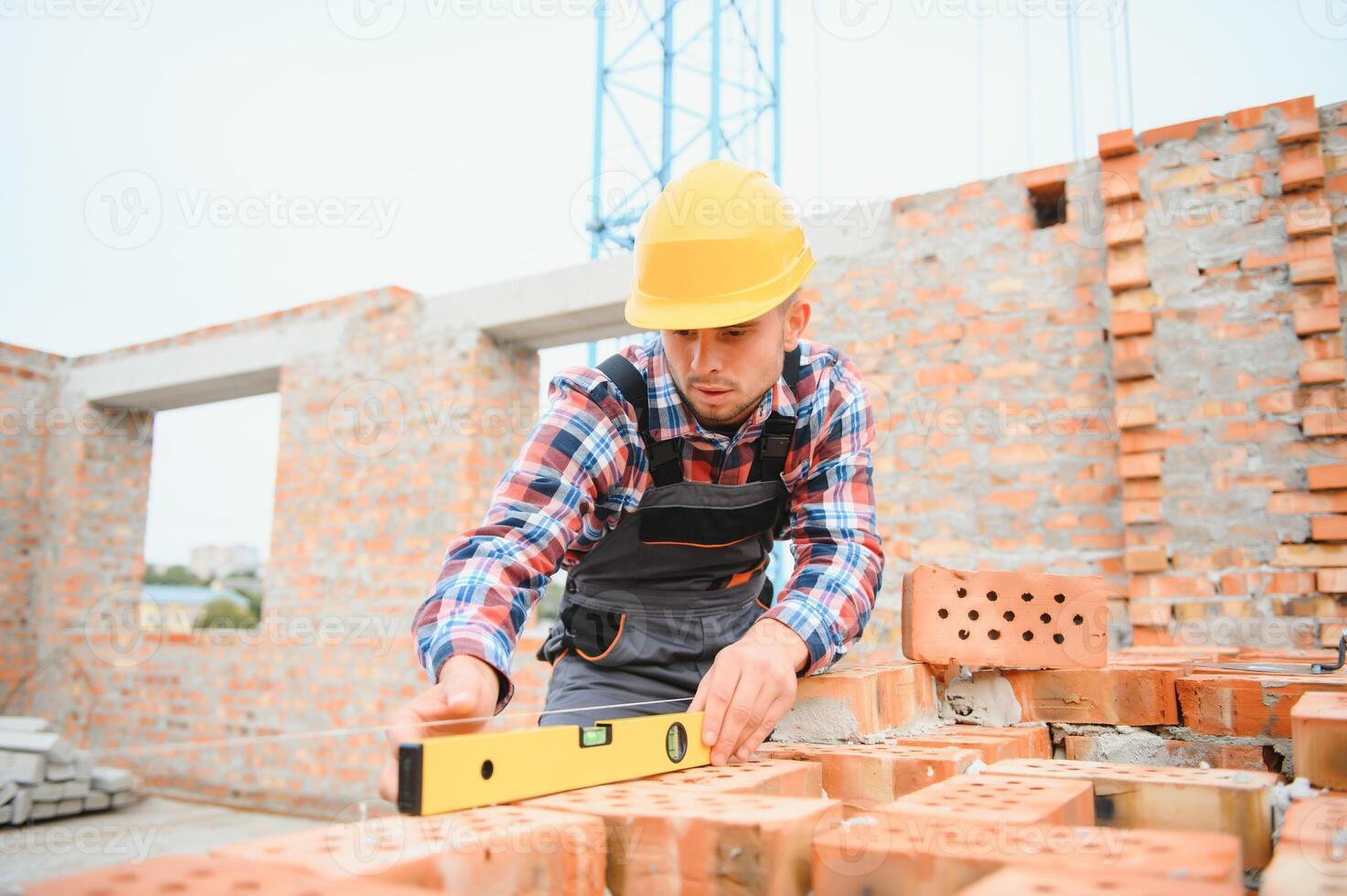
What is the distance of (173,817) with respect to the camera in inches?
34.8

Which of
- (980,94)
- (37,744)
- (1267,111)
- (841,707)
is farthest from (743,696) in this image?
(37,744)

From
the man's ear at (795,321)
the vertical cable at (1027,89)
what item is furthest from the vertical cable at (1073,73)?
the man's ear at (795,321)

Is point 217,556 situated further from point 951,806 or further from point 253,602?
point 951,806

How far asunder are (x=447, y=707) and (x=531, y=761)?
0.80ft

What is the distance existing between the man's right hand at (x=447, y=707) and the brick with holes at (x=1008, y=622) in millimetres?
1035

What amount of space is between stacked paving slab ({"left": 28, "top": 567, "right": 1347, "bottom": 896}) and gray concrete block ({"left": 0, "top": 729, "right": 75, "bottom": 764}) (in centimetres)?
646

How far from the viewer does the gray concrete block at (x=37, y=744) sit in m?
6.43

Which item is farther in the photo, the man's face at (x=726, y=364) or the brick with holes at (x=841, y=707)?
the man's face at (x=726, y=364)

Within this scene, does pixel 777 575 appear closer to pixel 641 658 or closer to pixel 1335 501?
pixel 1335 501

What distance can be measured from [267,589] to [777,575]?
3.97 meters

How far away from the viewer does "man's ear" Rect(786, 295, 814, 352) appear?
2127 millimetres
